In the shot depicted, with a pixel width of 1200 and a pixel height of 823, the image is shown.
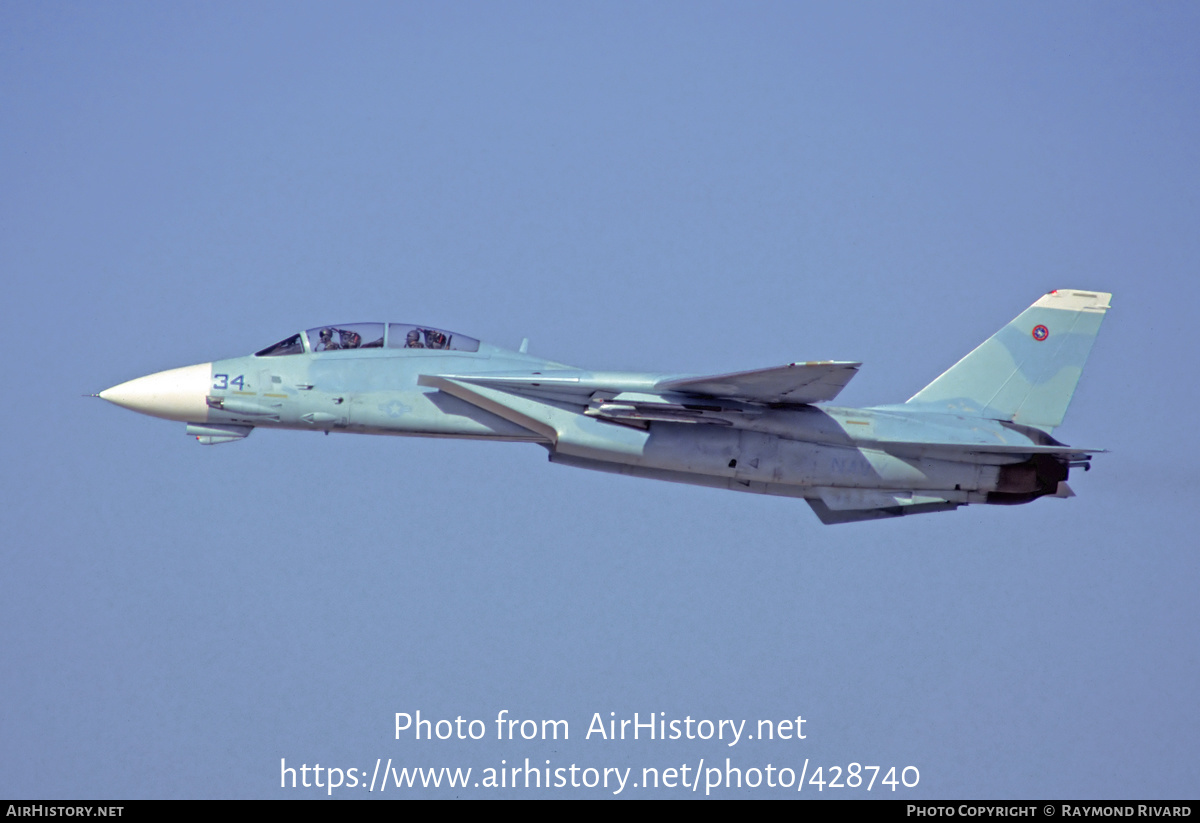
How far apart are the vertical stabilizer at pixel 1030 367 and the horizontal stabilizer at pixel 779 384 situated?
2.83 meters

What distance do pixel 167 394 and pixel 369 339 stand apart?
Answer: 8.48ft

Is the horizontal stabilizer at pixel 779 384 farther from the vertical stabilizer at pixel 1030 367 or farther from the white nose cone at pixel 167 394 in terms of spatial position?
the white nose cone at pixel 167 394

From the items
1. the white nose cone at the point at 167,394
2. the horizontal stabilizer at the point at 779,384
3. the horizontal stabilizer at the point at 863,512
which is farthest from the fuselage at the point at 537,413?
the horizontal stabilizer at the point at 863,512

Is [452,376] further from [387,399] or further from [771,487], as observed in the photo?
[771,487]

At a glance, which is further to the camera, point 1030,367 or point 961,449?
point 1030,367

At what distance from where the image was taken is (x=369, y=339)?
1667 centimetres

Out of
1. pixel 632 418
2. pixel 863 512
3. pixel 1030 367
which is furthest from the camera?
pixel 1030 367

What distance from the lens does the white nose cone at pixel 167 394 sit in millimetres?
16000

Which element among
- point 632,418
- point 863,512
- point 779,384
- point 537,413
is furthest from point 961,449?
point 537,413

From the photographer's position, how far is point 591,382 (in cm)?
1605

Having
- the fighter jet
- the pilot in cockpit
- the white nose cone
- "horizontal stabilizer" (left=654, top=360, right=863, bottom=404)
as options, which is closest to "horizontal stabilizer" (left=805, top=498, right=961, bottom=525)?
the fighter jet

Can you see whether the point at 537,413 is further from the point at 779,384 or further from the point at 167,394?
the point at 167,394

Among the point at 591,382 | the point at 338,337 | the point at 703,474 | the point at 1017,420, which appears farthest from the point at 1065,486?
the point at 338,337

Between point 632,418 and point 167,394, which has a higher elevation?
point 167,394
